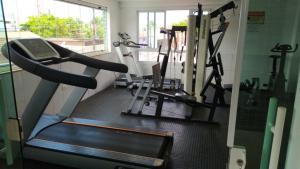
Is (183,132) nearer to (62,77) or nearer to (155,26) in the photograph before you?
(62,77)

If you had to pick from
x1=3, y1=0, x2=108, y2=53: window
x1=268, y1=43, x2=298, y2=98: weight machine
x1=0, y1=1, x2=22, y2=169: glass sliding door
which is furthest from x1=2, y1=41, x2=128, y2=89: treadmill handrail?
x1=3, y1=0, x2=108, y2=53: window

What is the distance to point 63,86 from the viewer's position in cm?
397

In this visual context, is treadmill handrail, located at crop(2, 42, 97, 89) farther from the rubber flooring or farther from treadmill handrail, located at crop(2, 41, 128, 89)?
the rubber flooring

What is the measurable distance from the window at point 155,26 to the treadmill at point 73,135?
3850 millimetres

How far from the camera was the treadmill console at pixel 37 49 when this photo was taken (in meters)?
2.05

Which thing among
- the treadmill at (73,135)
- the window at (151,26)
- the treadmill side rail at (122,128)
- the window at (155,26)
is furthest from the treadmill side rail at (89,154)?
the window at (151,26)

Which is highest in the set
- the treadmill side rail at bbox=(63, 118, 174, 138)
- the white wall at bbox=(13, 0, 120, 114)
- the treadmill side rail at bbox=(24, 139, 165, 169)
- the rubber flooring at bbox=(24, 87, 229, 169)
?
the white wall at bbox=(13, 0, 120, 114)

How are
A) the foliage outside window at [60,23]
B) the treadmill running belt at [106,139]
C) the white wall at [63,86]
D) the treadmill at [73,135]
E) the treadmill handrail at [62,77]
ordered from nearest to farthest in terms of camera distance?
the treadmill handrail at [62,77]
the treadmill at [73,135]
the treadmill running belt at [106,139]
the white wall at [63,86]
the foliage outside window at [60,23]

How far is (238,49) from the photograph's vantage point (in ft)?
3.11

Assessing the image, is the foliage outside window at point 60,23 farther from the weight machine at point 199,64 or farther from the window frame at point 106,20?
the weight machine at point 199,64

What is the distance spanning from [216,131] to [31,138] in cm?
249

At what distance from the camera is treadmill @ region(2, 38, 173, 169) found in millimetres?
1876

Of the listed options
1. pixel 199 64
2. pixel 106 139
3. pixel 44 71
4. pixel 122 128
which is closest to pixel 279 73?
pixel 44 71

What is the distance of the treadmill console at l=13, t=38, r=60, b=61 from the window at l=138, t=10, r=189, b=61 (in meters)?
4.04
